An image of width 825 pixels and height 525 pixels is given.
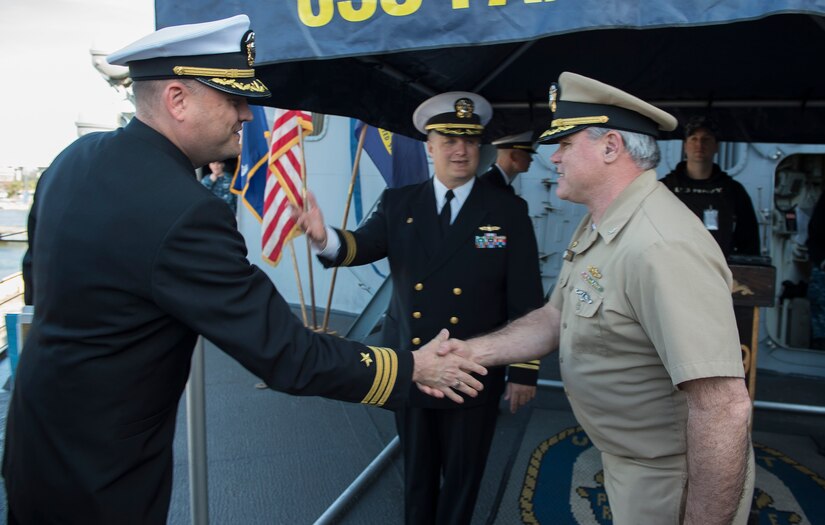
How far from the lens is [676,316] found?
1.39 meters

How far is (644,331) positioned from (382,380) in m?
0.75

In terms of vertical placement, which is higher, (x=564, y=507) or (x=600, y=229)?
(x=600, y=229)

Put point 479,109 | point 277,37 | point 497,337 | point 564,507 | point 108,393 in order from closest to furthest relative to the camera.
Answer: point 108,393 → point 277,37 → point 497,337 → point 479,109 → point 564,507

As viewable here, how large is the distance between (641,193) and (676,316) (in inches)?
16.8

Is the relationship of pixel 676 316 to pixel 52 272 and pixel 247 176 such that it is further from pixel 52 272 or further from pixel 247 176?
pixel 247 176

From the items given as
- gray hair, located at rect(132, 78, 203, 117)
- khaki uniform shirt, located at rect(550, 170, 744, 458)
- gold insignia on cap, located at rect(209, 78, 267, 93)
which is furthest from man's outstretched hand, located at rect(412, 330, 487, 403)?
gray hair, located at rect(132, 78, 203, 117)

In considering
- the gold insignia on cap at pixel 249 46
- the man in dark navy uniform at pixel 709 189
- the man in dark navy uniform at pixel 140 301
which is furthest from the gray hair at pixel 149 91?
→ the man in dark navy uniform at pixel 709 189

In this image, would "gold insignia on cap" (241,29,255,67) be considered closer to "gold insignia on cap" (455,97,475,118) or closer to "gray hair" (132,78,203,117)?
"gray hair" (132,78,203,117)

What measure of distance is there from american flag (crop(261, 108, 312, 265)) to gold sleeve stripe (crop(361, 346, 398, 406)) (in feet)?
11.4

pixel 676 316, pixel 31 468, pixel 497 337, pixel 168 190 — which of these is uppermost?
pixel 168 190

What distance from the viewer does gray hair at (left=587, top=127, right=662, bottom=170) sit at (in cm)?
175

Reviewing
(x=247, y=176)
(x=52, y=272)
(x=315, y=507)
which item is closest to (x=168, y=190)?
(x=52, y=272)

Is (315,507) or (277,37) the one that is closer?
(277,37)

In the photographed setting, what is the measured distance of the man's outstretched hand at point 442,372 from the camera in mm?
2086
